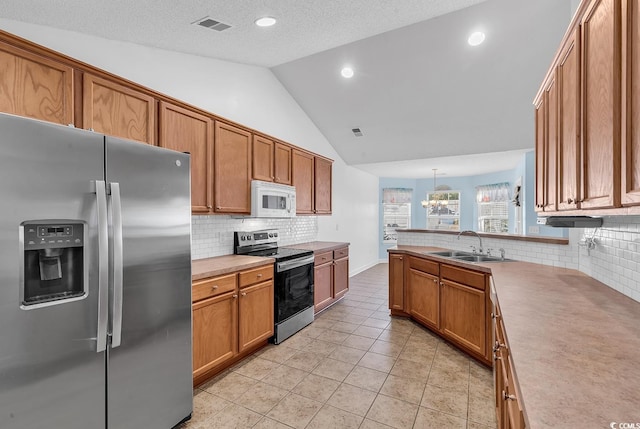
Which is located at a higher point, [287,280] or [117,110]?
[117,110]

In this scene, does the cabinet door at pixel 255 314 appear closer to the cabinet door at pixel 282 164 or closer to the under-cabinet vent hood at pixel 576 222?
the cabinet door at pixel 282 164

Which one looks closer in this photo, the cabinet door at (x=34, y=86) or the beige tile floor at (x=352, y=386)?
the cabinet door at (x=34, y=86)

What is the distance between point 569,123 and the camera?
1572 millimetres

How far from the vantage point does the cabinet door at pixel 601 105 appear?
41.5 inches

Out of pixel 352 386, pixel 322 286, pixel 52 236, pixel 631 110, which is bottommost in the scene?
pixel 352 386

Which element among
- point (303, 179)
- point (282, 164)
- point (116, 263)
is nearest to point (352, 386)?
point (116, 263)

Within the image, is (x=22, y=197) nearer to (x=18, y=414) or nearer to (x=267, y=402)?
(x=18, y=414)

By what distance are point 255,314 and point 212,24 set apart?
2.53 m

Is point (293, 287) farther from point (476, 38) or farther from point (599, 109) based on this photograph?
point (476, 38)

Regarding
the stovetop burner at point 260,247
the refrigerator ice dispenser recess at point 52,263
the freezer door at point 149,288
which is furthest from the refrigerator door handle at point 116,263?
the stovetop burner at point 260,247

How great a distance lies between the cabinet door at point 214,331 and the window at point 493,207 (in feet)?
24.1

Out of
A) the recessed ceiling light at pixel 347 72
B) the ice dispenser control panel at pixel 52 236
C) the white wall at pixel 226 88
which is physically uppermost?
the recessed ceiling light at pixel 347 72

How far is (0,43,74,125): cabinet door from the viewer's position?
162 centimetres
